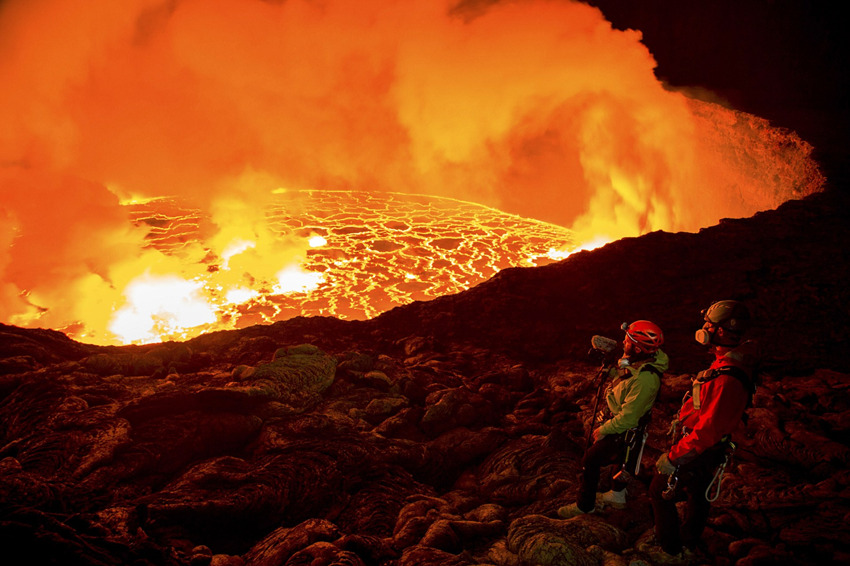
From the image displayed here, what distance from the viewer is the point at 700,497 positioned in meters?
3.12

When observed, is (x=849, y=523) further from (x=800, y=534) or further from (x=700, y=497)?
(x=700, y=497)

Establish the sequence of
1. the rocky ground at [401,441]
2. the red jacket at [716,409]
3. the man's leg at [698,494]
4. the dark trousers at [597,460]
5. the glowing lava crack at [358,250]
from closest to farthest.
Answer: the red jacket at [716,409] → the man's leg at [698,494] → the rocky ground at [401,441] → the dark trousers at [597,460] → the glowing lava crack at [358,250]

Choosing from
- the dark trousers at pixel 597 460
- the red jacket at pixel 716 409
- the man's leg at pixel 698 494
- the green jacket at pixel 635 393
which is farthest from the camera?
the dark trousers at pixel 597 460

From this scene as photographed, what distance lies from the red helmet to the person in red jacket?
350mm

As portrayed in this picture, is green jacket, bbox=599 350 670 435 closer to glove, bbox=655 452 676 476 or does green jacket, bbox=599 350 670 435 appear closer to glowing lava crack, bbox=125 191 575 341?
glove, bbox=655 452 676 476

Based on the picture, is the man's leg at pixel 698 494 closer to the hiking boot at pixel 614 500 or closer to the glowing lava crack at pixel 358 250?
the hiking boot at pixel 614 500

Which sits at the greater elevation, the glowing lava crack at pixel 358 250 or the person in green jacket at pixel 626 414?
the glowing lava crack at pixel 358 250

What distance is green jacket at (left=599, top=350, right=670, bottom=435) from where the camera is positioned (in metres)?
3.43

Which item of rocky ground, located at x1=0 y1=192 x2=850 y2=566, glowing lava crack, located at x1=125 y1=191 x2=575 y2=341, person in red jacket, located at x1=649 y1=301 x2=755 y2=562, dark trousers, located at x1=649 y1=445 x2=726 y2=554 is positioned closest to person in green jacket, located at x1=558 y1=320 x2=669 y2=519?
rocky ground, located at x1=0 y1=192 x2=850 y2=566

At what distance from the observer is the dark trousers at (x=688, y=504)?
3.05 metres

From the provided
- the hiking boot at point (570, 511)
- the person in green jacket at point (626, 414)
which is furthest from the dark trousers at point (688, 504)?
the hiking boot at point (570, 511)

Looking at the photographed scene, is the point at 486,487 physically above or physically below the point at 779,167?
below

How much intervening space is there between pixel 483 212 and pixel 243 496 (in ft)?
84.5

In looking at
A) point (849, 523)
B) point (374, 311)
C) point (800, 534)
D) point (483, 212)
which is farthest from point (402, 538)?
point (483, 212)
